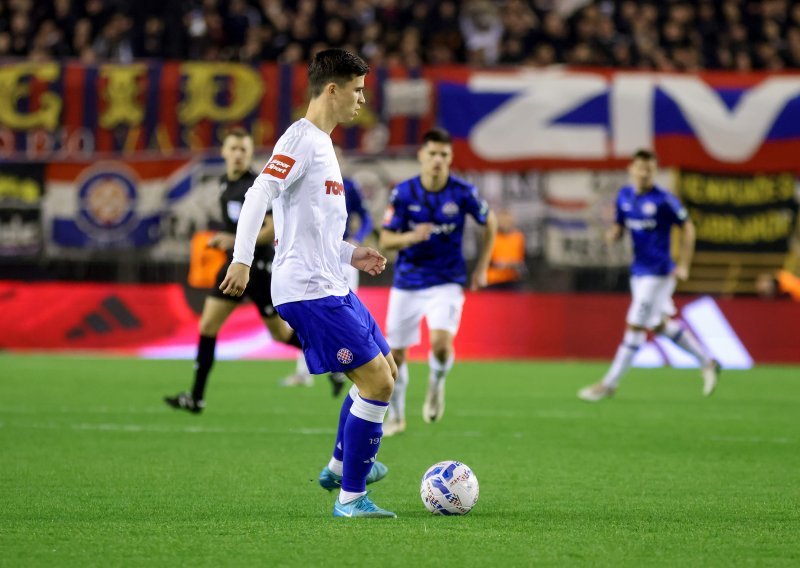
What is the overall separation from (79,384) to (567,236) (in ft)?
28.9

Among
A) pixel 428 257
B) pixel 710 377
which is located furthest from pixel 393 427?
pixel 710 377

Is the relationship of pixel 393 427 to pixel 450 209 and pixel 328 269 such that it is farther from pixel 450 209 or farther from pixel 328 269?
pixel 328 269

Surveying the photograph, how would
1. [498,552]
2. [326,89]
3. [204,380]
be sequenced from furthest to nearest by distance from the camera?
[204,380] < [326,89] < [498,552]

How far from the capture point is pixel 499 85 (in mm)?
20156

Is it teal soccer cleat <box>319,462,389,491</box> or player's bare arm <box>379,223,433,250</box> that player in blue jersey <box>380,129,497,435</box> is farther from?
teal soccer cleat <box>319,462,389,491</box>

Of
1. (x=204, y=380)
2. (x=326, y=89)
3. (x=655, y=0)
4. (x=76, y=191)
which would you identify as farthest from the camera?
(x=655, y=0)

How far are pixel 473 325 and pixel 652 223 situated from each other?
511 centimetres

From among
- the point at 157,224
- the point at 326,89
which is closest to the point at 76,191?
the point at 157,224

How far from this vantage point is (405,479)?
743 cm

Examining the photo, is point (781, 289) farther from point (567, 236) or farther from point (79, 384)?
point (79, 384)

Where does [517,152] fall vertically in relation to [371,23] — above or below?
below

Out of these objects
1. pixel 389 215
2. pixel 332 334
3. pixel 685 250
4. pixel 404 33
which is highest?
pixel 404 33

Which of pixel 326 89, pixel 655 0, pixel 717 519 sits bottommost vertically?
pixel 717 519

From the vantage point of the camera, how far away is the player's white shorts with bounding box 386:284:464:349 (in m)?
9.88
